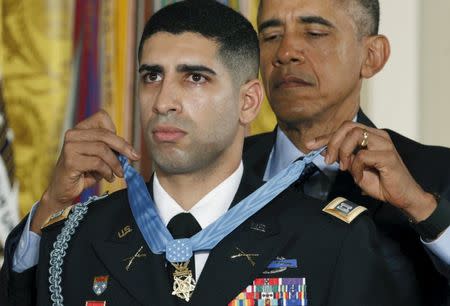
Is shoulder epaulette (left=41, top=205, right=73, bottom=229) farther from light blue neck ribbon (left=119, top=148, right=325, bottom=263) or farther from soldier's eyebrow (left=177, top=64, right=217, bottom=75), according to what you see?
soldier's eyebrow (left=177, top=64, right=217, bottom=75)

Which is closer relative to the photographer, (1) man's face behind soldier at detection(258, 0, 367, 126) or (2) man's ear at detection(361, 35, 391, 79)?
(1) man's face behind soldier at detection(258, 0, 367, 126)

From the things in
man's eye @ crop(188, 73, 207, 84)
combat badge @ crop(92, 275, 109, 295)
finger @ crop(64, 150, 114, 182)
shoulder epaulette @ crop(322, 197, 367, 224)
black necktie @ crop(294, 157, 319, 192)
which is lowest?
combat badge @ crop(92, 275, 109, 295)

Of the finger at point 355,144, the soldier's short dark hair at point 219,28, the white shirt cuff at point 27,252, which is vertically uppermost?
the soldier's short dark hair at point 219,28

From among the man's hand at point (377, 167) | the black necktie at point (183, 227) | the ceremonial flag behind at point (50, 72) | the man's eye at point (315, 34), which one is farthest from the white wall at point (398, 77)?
the black necktie at point (183, 227)

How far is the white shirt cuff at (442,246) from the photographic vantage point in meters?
2.94

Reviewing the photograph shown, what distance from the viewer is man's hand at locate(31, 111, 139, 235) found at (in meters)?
2.97

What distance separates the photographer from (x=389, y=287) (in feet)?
8.95

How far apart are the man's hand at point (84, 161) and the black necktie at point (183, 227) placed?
29cm

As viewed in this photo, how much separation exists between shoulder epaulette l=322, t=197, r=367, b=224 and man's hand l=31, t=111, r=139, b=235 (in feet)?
1.58

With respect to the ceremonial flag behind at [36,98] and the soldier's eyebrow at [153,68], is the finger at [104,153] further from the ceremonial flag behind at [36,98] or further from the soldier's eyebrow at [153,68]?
the ceremonial flag behind at [36,98]

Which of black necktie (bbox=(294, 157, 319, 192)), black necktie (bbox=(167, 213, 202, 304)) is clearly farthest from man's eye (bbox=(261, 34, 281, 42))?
black necktie (bbox=(167, 213, 202, 304))

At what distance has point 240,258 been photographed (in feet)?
8.82

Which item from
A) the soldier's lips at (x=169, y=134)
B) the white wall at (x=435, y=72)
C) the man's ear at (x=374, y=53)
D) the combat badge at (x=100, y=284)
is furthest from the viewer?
the white wall at (x=435, y=72)

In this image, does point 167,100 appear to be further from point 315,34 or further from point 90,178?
point 315,34
